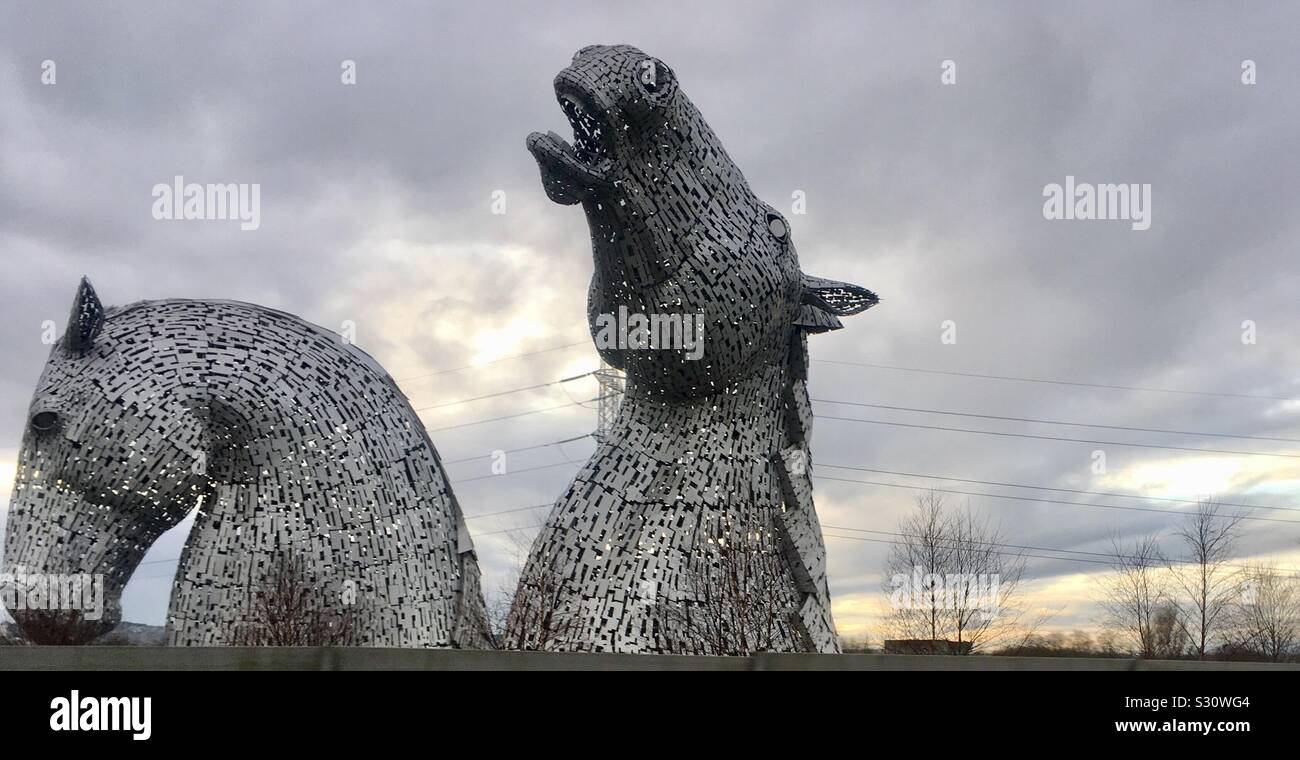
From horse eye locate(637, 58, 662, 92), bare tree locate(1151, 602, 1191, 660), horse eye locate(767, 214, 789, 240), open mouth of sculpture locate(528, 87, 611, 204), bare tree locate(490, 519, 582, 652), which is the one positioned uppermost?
horse eye locate(637, 58, 662, 92)

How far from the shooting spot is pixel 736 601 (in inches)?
360

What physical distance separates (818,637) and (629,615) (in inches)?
75.8

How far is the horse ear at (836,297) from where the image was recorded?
10.2m

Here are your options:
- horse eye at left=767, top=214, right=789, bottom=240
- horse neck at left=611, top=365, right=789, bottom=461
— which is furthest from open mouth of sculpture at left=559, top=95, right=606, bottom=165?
horse neck at left=611, top=365, right=789, bottom=461

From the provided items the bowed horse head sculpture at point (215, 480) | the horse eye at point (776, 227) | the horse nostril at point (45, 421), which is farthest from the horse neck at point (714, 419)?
the horse nostril at point (45, 421)

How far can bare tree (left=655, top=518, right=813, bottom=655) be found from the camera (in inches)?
343

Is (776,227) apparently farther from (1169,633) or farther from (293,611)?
(1169,633)

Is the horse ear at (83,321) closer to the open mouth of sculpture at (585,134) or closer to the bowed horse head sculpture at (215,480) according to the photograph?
the bowed horse head sculpture at (215,480)

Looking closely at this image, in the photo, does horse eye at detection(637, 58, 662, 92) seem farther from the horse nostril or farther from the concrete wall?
the concrete wall

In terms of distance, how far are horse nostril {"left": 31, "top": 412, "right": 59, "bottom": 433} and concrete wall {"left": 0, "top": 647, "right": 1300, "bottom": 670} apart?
22.8ft

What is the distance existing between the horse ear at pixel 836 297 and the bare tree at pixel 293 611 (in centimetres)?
509

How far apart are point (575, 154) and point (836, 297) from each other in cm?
328

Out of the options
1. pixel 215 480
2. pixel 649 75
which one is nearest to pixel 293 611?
pixel 215 480
